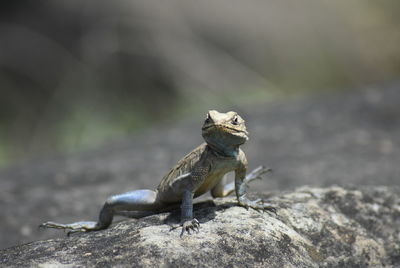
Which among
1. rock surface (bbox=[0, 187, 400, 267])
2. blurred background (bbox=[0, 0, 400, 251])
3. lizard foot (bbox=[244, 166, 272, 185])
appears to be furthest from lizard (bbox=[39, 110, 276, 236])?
blurred background (bbox=[0, 0, 400, 251])

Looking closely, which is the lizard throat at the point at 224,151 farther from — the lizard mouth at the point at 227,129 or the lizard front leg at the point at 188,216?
the lizard front leg at the point at 188,216

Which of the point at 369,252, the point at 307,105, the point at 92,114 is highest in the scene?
the point at 92,114

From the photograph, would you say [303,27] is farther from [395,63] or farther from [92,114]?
[92,114]

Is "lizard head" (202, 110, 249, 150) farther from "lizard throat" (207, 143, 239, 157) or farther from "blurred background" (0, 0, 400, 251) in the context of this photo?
"blurred background" (0, 0, 400, 251)

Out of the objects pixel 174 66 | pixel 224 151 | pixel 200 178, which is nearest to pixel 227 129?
pixel 224 151

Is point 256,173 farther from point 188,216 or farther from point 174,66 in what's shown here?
point 174,66

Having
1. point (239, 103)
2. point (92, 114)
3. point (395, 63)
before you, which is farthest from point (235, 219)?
point (395, 63)
